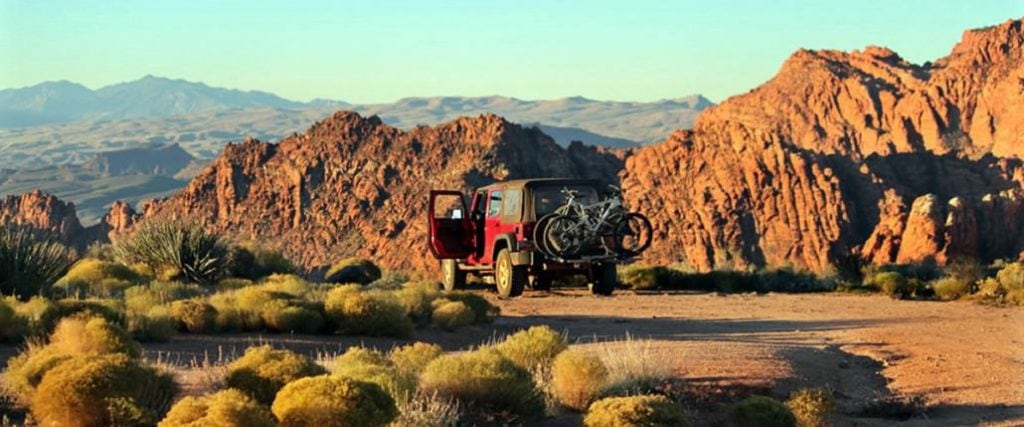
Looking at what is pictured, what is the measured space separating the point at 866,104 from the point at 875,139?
15.5 feet

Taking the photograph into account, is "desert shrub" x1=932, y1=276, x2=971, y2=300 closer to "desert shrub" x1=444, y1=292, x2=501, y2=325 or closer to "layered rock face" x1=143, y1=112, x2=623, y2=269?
"desert shrub" x1=444, y1=292, x2=501, y2=325

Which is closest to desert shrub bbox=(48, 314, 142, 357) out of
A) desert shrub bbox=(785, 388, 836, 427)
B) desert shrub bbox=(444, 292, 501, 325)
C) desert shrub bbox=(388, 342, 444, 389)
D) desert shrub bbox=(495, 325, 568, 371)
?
desert shrub bbox=(388, 342, 444, 389)

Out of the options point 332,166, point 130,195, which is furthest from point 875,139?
point 130,195

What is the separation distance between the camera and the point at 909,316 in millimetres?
22344

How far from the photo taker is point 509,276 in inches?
1001

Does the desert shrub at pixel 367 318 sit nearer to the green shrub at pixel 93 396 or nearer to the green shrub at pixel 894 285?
the green shrub at pixel 93 396

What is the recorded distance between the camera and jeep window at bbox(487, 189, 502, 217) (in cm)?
2583

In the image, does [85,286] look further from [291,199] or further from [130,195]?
[130,195]

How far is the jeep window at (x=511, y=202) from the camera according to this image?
24672 millimetres

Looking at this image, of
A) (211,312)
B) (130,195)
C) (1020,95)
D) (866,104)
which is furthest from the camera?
(130,195)

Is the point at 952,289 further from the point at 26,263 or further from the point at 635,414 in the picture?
the point at 635,414

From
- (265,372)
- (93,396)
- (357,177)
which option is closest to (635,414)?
(265,372)

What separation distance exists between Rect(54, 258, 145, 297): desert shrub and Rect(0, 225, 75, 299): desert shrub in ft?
1.84

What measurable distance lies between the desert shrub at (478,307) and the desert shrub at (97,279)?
18.8 feet
